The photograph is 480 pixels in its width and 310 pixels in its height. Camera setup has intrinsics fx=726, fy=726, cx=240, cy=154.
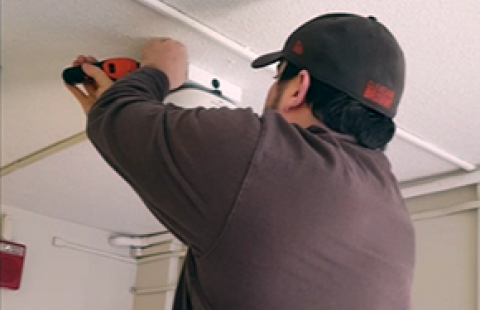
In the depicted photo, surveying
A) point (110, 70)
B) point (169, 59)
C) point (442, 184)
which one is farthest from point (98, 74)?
point (442, 184)

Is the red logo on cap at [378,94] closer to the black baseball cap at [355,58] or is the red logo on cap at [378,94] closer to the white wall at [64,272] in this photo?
the black baseball cap at [355,58]

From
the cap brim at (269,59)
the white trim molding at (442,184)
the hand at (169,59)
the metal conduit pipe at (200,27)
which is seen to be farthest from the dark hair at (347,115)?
the white trim molding at (442,184)

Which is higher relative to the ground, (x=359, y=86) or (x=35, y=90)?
(x=35, y=90)

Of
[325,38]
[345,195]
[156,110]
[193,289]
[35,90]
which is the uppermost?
[35,90]

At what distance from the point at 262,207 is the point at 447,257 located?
1.49 meters

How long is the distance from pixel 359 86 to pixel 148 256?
2336 millimetres

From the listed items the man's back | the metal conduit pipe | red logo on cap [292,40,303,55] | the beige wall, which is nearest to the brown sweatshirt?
the man's back

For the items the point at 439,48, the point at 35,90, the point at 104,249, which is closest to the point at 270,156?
the point at 439,48

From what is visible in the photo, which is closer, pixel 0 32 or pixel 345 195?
pixel 345 195

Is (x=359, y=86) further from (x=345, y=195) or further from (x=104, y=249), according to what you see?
(x=104, y=249)

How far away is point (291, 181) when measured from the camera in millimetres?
1012

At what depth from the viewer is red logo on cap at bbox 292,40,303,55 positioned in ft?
3.85

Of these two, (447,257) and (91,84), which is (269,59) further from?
(447,257)

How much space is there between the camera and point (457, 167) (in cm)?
228
